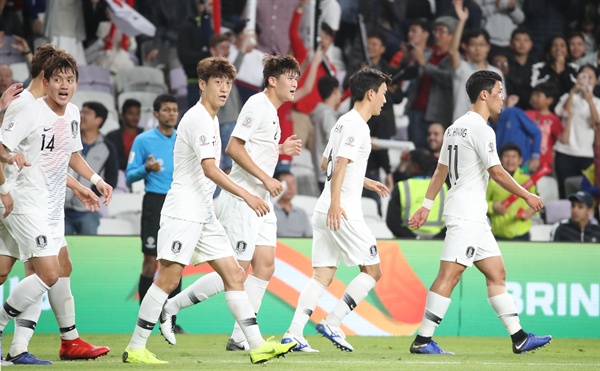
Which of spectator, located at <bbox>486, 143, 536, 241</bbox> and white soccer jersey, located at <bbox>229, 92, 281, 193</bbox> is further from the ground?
white soccer jersey, located at <bbox>229, 92, 281, 193</bbox>

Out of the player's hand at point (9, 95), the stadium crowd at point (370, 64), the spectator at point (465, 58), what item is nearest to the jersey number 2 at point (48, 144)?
the player's hand at point (9, 95)

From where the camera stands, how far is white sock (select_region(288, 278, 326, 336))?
897 centimetres

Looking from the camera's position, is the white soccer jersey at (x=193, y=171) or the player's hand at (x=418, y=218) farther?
the player's hand at (x=418, y=218)

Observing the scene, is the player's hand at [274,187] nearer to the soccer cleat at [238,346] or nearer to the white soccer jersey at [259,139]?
the white soccer jersey at [259,139]

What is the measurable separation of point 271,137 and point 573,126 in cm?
875

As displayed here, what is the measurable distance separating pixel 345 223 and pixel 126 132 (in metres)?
6.65

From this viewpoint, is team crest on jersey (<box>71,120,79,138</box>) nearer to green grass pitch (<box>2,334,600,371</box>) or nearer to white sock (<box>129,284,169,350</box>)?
white sock (<box>129,284,169,350</box>)

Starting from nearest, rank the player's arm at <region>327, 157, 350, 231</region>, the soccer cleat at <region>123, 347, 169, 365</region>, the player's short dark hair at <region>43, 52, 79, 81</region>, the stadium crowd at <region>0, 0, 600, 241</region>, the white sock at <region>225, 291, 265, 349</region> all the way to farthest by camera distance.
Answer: the white sock at <region>225, 291, 265, 349</region> → the soccer cleat at <region>123, 347, 169, 365</region> → the player's short dark hair at <region>43, 52, 79, 81</region> → the player's arm at <region>327, 157, 350, 231</region> → the stadium crowd at <region>0, 0, 600, 241</region>

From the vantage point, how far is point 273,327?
12.0 m

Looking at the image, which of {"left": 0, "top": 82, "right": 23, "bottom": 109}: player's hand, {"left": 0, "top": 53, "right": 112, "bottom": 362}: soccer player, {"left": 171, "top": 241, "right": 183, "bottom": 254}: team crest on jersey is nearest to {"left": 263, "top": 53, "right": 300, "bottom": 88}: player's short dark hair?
{"left": 0, "top": 53, "right": 112, "bottom": 362}: soccer player

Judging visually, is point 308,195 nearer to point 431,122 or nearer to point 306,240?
point 431,122

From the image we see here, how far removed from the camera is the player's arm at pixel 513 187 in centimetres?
865

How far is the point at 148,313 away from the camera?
7.75 meters

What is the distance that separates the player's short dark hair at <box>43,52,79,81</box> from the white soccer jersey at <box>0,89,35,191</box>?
0.72 ft
